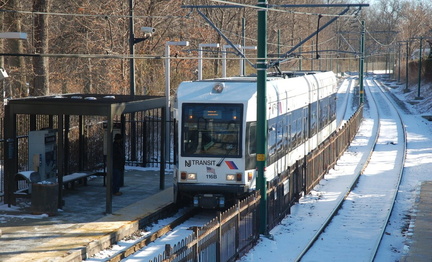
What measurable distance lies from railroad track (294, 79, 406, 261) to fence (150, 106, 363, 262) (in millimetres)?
1089

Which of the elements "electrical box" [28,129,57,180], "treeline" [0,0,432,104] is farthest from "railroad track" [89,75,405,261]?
"treeline" [0,0,432,104]

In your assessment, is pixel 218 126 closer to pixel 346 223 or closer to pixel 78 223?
pixel 78 223

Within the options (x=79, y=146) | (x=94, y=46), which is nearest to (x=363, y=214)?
(x=79, y=146)

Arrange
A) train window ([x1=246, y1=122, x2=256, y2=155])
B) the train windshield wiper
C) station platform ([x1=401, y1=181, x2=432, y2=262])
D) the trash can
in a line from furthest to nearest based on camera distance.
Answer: train window ([x1=246, y1=122, x2=256, y2=155]) < the train windshield wiper < the trash can < station platform ([x1=401, y1=181, x2=432, y2=262])

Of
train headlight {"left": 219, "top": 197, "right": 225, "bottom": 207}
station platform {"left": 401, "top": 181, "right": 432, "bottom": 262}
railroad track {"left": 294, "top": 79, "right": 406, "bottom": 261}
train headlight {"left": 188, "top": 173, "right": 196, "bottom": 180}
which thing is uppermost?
train headlight {"left": 188, "top": 173, "right": 196, "bottom": 180}

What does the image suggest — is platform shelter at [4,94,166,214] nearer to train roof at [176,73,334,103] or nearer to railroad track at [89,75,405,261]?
train roof at [176,73,334,103]

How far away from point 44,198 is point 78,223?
1145mm

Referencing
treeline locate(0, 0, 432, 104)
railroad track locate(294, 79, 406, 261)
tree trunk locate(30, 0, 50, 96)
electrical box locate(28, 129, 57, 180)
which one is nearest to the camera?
railroad track locate(294, 79, 406, 261)

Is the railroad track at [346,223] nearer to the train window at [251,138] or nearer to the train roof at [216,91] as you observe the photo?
the train window at [251,138]

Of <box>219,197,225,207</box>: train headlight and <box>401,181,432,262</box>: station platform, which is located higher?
<box>219,197,225,207</box>: train headlight

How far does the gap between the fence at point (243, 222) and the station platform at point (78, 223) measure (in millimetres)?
2401

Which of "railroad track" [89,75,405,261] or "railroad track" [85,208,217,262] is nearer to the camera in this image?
"railroad track" [85,208,217,262]

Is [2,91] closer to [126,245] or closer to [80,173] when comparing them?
Result: [80,173]

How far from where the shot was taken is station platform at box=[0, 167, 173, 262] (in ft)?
43.8
